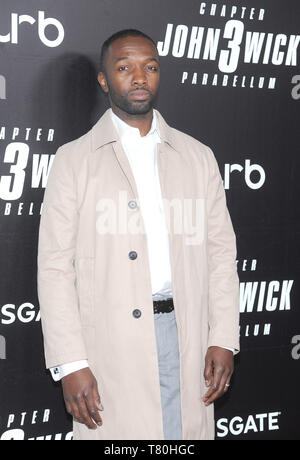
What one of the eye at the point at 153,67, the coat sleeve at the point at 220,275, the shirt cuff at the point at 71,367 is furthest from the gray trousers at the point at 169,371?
the eye at the point at 153,67

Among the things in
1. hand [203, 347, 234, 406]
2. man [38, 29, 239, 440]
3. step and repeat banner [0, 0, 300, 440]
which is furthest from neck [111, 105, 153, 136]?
hand [203, 347, 234, 406]

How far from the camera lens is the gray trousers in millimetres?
1905

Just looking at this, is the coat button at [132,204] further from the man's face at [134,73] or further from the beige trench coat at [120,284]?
the man's face at [134,73]

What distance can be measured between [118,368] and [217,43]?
1.43m

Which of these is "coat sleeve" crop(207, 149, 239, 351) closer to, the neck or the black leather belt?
the black leather belt

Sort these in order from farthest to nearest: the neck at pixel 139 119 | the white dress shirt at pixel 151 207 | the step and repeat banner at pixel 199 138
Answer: the step and repeat banner at pixel 199 138 → the neck at pixel 139 119 → the white dress shirt at pixel 151 207

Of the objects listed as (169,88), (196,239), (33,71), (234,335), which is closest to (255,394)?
(234,335)

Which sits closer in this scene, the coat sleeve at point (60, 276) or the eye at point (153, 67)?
the coat sleeve at point (60, 276)

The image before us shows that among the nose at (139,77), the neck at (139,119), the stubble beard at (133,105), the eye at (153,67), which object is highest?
the eye at (153,67)

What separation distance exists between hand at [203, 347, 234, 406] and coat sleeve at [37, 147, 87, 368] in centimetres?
41

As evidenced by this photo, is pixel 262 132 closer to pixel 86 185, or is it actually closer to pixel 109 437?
pixel 86 185

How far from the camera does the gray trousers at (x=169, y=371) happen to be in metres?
1.91

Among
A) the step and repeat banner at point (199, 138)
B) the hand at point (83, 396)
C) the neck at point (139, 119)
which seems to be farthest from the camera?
the step and repeat banner at point (199, 138)

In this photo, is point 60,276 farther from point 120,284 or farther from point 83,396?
point 83,396
